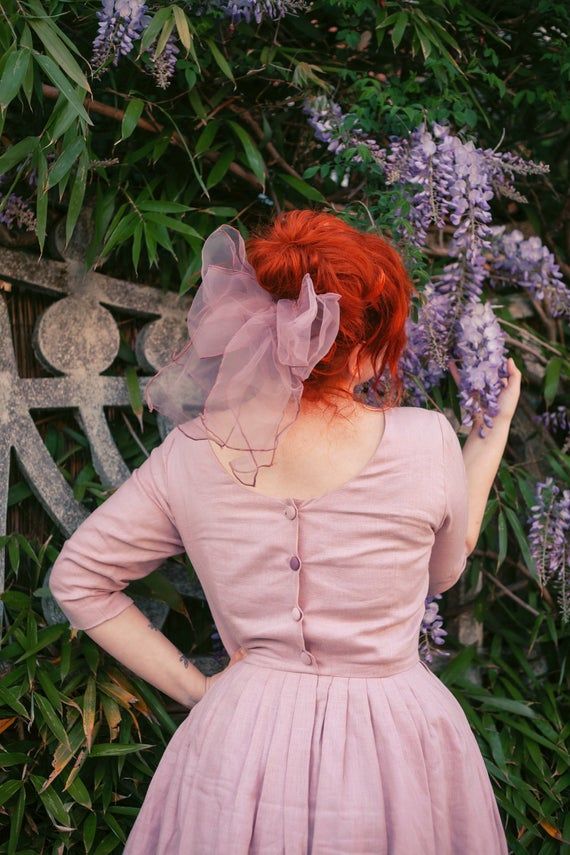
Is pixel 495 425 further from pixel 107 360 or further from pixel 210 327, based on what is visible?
pixel 107 360

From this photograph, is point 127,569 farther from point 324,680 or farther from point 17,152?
point 17,152

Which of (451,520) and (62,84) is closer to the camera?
(451,520)

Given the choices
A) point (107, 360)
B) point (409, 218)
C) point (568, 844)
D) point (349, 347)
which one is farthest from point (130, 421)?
point (568, 844)

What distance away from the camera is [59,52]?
150 cm

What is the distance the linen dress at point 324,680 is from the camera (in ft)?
4.05

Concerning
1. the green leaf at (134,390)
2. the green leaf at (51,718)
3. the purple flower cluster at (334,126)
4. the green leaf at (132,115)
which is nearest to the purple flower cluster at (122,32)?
the green leaf at (132,115)

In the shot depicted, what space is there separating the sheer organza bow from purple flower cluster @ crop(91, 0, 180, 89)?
1.62ft

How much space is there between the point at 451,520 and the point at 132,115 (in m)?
0.99

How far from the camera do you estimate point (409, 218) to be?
1756mm

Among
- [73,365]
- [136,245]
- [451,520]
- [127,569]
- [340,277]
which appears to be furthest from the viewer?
[73,365]

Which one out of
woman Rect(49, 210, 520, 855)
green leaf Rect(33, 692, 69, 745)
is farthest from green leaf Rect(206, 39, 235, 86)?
green leaf Rect(33, 692, 69, 745)

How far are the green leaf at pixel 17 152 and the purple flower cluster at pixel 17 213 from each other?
0.07 metres

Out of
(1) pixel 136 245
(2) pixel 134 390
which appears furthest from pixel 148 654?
(1) pixel 136 245

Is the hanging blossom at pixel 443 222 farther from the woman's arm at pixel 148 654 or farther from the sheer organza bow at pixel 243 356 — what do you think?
the woman's arm at pixel 148 654
